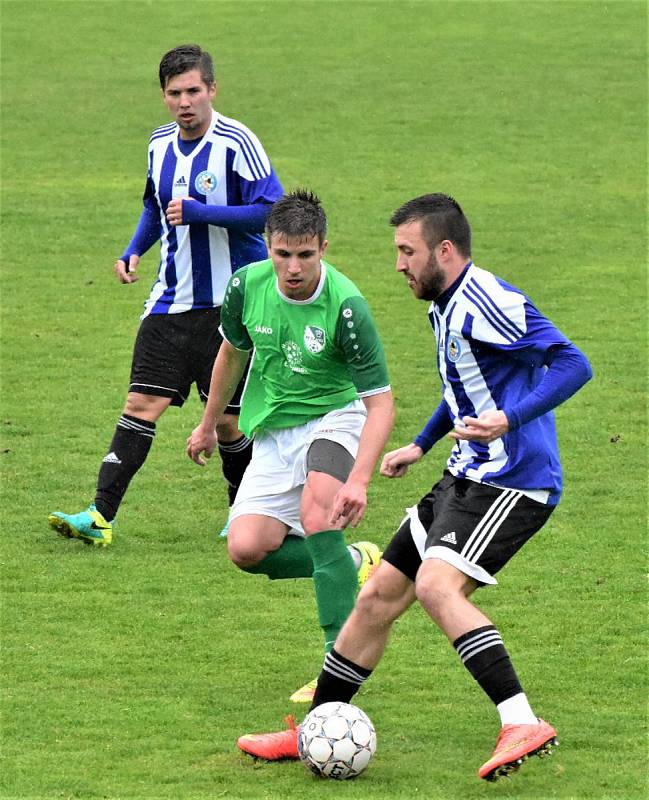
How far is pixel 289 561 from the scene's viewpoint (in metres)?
6.77

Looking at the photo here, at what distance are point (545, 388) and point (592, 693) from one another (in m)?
1.64

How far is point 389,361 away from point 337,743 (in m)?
7.19

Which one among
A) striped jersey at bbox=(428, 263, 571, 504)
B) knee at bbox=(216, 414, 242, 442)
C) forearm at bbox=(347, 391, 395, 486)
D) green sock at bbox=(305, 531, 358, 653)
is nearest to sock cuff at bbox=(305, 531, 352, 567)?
green sock at bbox=(305, 531, 358, 653)

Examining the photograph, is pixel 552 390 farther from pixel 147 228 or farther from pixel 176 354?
pixel 147 228

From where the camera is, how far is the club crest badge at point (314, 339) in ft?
21.1

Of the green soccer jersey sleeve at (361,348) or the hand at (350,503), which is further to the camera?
the green soccer jersey sleeve at (361,348)

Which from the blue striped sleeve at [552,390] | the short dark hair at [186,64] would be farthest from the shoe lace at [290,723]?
the short dark hair at [186,64]

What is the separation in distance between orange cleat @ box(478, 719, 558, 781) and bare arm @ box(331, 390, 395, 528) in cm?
106

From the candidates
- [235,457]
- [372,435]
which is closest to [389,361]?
[235,457]

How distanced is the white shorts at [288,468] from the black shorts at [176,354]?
6.35ft

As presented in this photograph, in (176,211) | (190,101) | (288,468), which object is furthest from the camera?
(190,101)

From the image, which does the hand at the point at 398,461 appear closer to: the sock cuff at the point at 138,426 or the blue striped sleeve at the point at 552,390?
the blue striped sleeve at the point at 552,390

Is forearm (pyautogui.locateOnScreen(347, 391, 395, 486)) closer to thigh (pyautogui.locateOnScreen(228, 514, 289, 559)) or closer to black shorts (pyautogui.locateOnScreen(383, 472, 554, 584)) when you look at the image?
black shorts (pyautogui.locateOnScreen(383, 472, 554, 584))

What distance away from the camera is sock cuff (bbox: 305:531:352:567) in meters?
6.27
